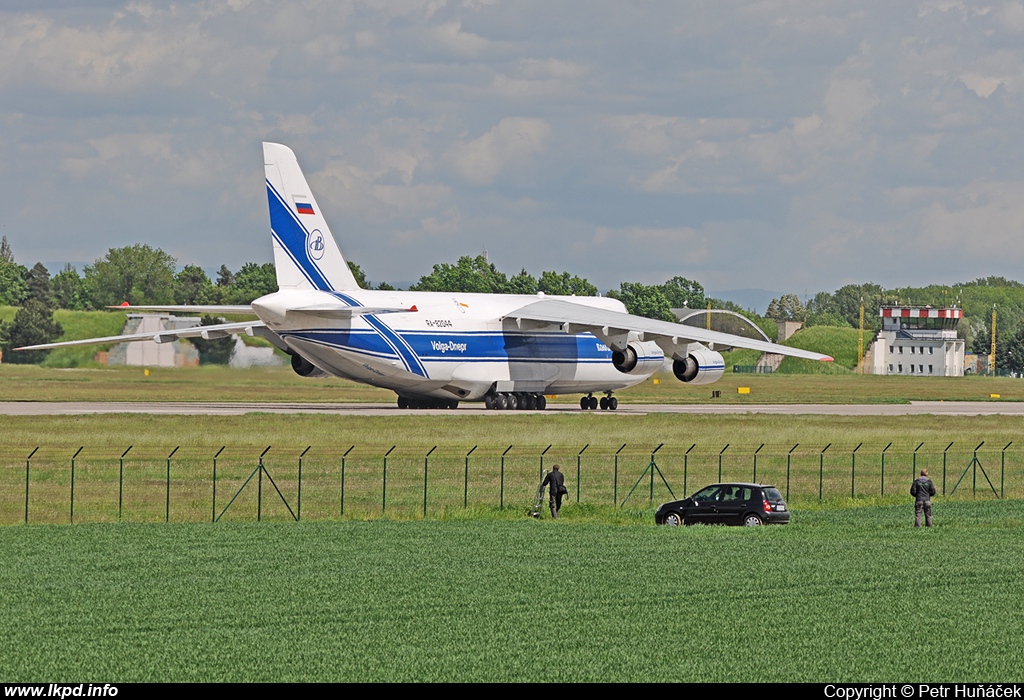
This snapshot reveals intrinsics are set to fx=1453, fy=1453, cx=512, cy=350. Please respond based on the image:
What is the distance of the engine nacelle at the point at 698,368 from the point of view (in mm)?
62688

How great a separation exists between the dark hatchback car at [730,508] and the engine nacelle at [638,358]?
28466mm

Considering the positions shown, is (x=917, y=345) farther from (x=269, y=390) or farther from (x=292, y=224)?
(x=292, y=224)

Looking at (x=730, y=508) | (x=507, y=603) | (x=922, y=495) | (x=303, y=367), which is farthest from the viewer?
(x=303, y=367)

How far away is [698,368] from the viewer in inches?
2464

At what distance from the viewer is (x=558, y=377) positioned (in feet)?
211

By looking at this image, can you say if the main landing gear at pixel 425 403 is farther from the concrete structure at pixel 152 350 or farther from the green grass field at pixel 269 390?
the concrete structure at pixel 152 350

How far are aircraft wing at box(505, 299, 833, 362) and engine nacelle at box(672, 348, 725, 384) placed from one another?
2.33 feet

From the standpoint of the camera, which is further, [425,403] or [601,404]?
[601,404]

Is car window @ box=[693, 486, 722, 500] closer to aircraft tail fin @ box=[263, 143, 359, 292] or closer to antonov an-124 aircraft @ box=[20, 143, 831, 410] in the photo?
antonov an-124 aircraft @ box=[20, 143, 831, 410]

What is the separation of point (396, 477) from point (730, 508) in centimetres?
1120

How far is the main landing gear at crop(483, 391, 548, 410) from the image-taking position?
6238cm

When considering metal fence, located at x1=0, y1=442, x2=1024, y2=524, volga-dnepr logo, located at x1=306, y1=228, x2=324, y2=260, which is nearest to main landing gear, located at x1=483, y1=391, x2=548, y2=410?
volga-dnepr logo, located at x1=306, y1=228, x2=324, y2=260

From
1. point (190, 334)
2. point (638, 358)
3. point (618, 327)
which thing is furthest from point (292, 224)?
point (638, 358)
